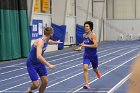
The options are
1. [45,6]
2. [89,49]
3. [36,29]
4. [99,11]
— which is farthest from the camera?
[99,11]

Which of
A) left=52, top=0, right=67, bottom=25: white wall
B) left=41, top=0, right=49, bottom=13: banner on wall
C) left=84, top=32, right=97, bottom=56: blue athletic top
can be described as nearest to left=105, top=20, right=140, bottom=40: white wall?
left=52, top=0, right=67, bottom=25: white wall

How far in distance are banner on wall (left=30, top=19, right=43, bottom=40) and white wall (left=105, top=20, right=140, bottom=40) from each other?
1947 centimetres

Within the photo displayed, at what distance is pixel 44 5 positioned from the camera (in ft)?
89.1

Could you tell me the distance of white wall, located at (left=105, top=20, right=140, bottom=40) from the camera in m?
43.2

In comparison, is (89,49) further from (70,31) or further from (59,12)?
(70,31)

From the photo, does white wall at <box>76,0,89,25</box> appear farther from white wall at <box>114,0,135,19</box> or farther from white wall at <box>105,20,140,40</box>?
white wall at <box>114,0,135,19</box>

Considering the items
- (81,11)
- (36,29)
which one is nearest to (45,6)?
(36,29)

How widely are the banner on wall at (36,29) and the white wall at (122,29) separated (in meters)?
19.5

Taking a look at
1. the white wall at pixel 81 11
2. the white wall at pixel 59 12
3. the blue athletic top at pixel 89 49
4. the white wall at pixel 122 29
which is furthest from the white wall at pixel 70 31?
the blue athletic top at pixel 89 49

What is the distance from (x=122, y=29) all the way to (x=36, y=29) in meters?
21.0

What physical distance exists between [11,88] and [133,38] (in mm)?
33951

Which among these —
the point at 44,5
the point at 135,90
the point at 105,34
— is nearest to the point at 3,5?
the point at 44,5

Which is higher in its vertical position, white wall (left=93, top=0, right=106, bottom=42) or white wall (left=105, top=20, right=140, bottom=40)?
white wall (left=93, top=0, right=106, bottom=42)

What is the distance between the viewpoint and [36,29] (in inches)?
945
